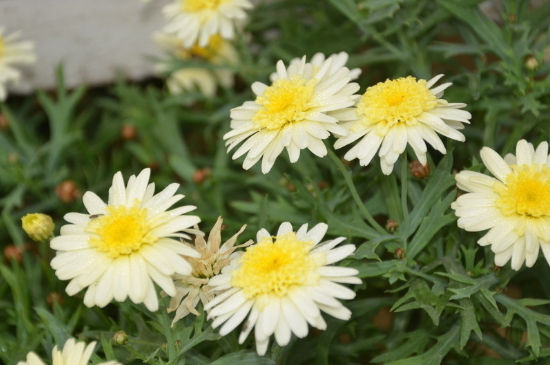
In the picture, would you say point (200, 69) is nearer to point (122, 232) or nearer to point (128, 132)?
point (128, 132)

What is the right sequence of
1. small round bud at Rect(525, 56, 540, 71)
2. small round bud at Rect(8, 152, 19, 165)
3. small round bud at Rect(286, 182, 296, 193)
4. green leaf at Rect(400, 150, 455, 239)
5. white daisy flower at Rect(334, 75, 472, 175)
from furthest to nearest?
1. small round bud at Rect(8, 152, 19, 165)
2. small round bud at Rect(286, 182, 296, 193)
3. small round bud at Rect(525, 56, 540, 71)
4. green leaf at Rect(400, 150, 455, 239)
5. white daisy flower at Rect(334, 75, 472, 175)

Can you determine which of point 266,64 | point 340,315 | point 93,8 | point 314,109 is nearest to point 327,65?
point 314,109

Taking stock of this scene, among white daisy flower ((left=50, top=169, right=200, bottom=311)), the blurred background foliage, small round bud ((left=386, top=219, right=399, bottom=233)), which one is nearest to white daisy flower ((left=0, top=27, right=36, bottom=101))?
the blurred background foliage

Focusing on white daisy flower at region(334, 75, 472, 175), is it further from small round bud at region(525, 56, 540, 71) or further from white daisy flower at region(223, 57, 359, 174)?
small round bud at region(525, 56, 540, 71)

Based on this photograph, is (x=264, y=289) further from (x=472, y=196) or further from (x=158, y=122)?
(x=158, y=122)

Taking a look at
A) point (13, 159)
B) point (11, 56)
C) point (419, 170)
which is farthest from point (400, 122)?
point (11, 56)

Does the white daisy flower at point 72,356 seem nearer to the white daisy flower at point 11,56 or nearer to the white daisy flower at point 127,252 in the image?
the white daisy flower at point 127,252
